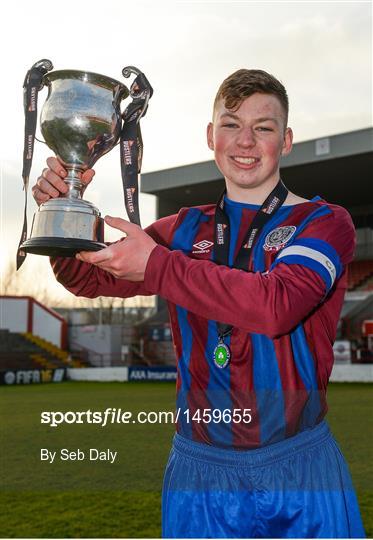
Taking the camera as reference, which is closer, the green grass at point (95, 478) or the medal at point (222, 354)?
the medal at point (222, 354)

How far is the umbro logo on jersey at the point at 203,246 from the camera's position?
164 cm

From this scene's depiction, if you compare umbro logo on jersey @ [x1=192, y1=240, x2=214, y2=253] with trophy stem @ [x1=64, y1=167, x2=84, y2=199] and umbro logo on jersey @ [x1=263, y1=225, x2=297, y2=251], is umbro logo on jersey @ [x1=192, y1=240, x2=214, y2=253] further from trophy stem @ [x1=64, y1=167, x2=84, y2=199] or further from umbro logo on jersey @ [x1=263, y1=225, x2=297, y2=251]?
trophy stem @ [x1=64, y1=167, x2=84, y2=199]

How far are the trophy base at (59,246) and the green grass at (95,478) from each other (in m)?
2.71

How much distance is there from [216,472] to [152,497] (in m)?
3.24

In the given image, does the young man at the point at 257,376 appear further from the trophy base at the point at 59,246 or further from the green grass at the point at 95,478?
the green grass at the point at 95,478

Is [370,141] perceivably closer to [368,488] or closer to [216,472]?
[368,488]

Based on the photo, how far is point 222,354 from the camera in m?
1.50

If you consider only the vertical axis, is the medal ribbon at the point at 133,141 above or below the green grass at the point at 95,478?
above

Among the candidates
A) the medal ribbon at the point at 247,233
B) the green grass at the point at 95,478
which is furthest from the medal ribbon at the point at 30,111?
the green grass at the point at 95,478

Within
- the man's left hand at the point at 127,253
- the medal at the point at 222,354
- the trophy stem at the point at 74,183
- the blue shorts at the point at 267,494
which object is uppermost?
the trophy stem at the point at 74,183

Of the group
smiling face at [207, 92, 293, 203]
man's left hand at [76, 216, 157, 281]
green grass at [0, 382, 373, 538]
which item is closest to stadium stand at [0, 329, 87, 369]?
green grass at [0, 382, 373, 538]

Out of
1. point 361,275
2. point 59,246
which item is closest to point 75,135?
point 59,246

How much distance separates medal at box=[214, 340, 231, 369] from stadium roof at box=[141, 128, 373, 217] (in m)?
18.7

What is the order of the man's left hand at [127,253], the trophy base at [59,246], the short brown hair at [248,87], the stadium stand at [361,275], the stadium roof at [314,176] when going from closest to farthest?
the man's left hand at [127,253]
the trophy base at [59,246]
the short brown hair at [248,87]
the stadium roof at [314,176]
the stadium stand at [361,275]
